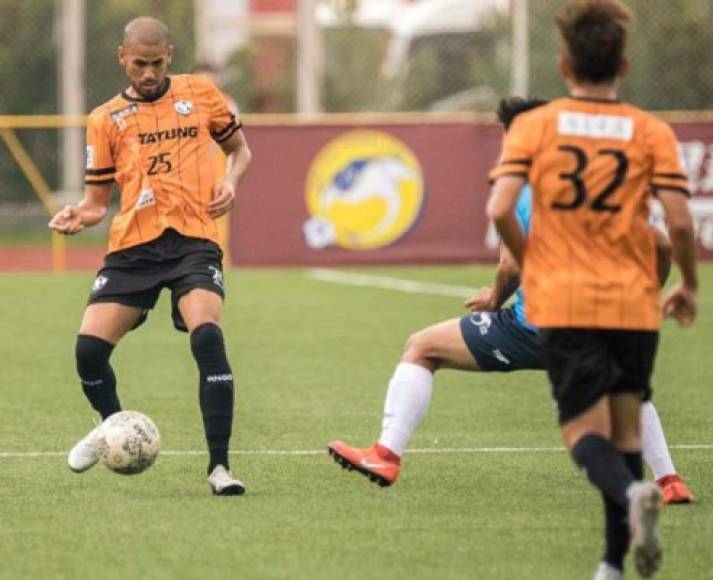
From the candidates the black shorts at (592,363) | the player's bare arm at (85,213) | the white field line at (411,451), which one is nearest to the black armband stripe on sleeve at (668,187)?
the black shorts at (592,363)

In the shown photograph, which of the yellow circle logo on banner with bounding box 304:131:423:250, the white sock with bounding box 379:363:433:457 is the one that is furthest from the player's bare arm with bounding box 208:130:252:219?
the yellow circle logo on banner with bounding box 304:131:423:250

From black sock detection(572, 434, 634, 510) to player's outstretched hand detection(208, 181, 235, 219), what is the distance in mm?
2569

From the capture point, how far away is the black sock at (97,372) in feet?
26.3

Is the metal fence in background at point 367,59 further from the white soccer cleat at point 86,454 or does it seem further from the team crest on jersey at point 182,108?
the white soccer cleat at point 86,454

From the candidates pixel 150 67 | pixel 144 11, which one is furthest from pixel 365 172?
pixel 150 67

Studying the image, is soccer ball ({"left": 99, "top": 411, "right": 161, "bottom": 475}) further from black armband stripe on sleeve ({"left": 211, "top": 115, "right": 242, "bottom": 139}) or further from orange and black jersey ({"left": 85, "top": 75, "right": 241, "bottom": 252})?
black armband stripe on sleeve ({"left": 211, "top": 115, "right": 242, "bottom": 139})

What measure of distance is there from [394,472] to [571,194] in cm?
198

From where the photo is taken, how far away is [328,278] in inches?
790

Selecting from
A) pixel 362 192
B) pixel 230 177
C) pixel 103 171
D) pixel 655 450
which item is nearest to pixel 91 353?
pixel 103 171

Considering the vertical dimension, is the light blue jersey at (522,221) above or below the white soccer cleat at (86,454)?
above

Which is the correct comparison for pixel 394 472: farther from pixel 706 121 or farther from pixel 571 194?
pixel 706 121

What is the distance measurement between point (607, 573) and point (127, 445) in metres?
2.47

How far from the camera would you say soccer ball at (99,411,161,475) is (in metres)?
7.76

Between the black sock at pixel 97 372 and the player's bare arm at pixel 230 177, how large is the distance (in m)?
0.70
